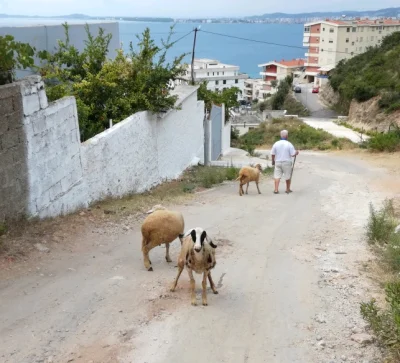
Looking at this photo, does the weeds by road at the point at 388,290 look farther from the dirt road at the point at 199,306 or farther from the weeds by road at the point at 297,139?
the weeds by road at the point at 297,139

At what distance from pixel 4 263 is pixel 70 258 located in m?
0.91

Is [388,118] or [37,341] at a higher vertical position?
[37,341]

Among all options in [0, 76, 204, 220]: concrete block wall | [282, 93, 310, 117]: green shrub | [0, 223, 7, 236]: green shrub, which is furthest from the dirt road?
[282, 93, 310, 117]: green shrub

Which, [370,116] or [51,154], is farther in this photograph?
[370,116]

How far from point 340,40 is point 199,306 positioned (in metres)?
111

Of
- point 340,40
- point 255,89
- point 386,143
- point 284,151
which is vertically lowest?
point 255,89

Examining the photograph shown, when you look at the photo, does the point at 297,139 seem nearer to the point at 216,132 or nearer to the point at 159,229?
the point at 216,132

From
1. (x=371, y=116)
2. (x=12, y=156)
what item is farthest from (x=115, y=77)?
(x=371, y=116)

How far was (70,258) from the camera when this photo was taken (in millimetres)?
7059

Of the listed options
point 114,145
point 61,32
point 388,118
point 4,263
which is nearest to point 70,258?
point 4,263

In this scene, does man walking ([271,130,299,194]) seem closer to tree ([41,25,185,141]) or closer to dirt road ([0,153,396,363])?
tree ([41,25,185,141])

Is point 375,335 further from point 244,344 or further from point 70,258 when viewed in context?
point 70,258

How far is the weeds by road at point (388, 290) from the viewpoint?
184 inches

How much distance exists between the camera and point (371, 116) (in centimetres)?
4372
